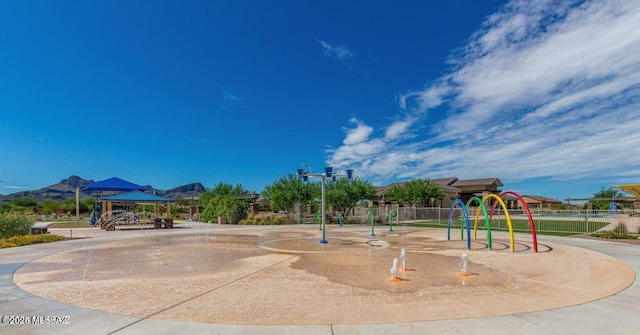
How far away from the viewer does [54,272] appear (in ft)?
31.1

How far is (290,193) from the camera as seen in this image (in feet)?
119

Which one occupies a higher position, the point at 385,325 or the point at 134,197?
the point at 134,197

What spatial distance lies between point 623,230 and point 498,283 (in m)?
18.0

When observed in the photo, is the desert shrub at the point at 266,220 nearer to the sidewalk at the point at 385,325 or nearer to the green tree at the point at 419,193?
the green tree at the point at 419,193

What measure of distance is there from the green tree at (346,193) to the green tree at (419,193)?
9141 mm

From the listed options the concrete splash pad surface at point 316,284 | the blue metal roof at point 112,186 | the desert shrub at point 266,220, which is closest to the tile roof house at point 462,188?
the desert shrub at point 266,220

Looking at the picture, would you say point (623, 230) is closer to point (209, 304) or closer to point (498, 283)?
point (498, 283)

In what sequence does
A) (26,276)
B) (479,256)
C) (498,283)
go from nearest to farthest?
1. (498,283)
2. (26,276)
3. (479,256)

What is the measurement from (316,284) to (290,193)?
2851cm

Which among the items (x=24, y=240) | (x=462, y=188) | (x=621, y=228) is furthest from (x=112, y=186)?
(x=462, y=188)

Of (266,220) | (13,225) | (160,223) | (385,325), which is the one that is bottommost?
(266,220)

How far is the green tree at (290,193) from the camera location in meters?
36.6

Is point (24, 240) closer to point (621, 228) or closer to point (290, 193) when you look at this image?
point (290, 193)

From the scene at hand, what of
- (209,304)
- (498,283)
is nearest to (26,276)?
(209,304)
